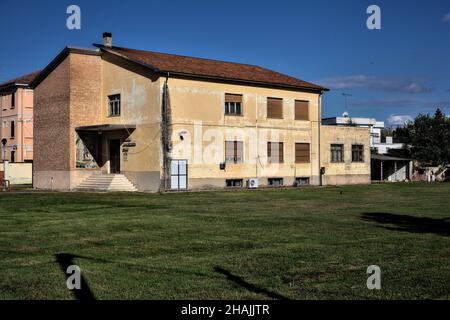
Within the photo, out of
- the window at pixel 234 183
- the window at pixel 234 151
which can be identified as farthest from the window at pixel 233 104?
the window at pixel 234 183

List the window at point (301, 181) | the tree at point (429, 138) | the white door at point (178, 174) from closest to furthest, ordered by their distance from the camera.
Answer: the white door at point (178, 174), the window at point (301, 181), the tree at point (429, 138)

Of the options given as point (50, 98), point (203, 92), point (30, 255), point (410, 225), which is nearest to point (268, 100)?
point (203, 92)

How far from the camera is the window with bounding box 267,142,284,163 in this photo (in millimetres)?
38500

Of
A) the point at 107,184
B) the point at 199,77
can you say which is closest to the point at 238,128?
the point at 199,77

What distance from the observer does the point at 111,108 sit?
3625cm

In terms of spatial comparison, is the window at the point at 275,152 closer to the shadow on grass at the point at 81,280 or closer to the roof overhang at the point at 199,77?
the roof overhang at the point at 199,77

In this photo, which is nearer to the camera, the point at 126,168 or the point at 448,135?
the point at 126,168

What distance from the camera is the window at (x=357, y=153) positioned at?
44812mm

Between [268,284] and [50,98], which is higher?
[50,98]

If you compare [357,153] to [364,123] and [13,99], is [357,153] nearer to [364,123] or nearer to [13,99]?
[13,99]

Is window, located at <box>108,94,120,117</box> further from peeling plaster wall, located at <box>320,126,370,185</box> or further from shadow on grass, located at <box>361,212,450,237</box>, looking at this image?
shadow on grass, located at <box>361,212,450,237</box>

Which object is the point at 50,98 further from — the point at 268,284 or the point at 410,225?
the point at 268,284

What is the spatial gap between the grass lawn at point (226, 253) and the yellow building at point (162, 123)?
48.2 feet
